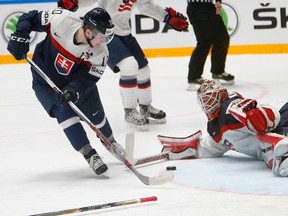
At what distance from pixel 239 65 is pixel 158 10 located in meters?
2.45

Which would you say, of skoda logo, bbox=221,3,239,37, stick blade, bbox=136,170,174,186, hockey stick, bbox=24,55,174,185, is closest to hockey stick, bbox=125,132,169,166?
hockey stick, bbox=24,55,174,185

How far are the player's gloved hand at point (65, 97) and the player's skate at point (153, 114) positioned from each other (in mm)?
1504

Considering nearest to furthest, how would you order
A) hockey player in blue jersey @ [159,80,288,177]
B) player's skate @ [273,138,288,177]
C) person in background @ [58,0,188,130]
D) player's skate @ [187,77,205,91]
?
player's skate @ [273,138,288,177], hockey player in blue jersey @ [159,80,288,177], person in background @ [58,0,188,130], player's skate @ [187,77,205,91]

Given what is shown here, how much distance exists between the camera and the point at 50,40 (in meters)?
4.04

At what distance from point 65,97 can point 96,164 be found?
35cm

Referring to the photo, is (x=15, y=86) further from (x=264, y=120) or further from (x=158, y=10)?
(x=264, y=120)

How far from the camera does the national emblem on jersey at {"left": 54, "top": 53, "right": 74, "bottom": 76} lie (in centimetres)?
396

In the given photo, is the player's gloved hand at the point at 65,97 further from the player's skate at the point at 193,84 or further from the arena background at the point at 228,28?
the arena background at the point at 228,28

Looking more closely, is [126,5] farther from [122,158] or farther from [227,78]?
[227,78]

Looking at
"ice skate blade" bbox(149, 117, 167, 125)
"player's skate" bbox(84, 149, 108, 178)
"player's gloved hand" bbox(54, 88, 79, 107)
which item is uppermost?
"player's gloved hand" bbox(54, 88, 79, 107)

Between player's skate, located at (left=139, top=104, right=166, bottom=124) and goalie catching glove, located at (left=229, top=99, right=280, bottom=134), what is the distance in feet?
5.01

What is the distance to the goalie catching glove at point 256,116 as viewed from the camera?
3645 millimetres

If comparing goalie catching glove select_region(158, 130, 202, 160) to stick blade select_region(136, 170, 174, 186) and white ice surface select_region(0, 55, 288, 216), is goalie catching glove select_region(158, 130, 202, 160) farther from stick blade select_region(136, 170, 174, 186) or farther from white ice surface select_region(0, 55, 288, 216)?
stick blade select_region(136, 170, 174, 186)

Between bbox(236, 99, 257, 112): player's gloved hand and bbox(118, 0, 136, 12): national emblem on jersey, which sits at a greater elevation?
bbox(118, 0, 136, 12): national emblem on jersey
